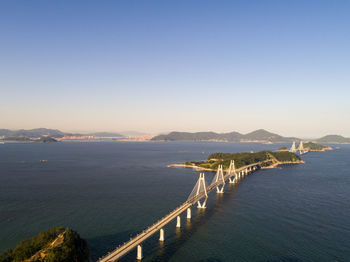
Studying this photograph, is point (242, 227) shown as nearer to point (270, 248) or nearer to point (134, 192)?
point (270, 248)

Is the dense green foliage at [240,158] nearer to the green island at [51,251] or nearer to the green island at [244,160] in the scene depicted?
the green island at [244,160]

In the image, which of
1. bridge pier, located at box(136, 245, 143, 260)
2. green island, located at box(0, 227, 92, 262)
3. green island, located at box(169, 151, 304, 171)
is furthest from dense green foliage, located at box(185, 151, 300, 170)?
green island, located at box(0, 227, 92, 262)

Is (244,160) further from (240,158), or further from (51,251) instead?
(51,251)

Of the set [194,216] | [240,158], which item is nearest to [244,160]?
[240,158]

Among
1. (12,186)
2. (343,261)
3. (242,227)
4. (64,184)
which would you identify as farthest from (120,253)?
(12,186)

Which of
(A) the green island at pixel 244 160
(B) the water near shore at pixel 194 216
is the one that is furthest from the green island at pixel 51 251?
(A) the green island at pixel 244 160

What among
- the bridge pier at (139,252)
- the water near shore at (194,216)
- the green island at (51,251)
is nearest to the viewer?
the green island at (51,251)
